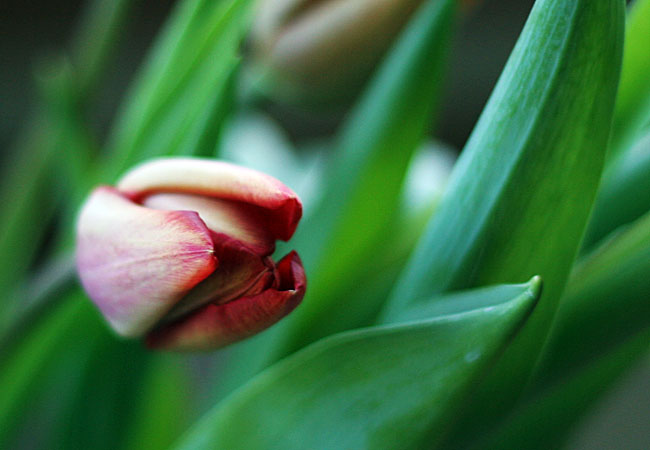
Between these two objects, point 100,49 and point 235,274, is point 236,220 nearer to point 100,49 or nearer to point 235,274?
point 235,274

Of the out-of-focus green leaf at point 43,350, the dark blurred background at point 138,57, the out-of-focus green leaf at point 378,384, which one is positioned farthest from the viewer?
the dark blurred background at point 138,57

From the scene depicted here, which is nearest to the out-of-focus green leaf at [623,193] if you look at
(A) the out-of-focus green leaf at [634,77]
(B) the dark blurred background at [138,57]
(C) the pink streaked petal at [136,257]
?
(A) the out-of-focus green leaf at [634,77]

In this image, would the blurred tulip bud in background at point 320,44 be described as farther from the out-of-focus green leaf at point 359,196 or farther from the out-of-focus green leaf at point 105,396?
the out-of-focus green leaf at point 105,396

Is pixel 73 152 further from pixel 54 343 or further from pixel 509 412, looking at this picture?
pixel 509 412

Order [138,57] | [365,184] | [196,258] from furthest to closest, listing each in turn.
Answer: [138,57], [365,184], [196,258]

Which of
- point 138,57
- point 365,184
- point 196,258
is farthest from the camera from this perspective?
point 138,57

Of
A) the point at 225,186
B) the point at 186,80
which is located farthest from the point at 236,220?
the point at 186,80

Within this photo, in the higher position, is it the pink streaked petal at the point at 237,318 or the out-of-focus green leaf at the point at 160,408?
the pink streaked petal at the point at 237,318
